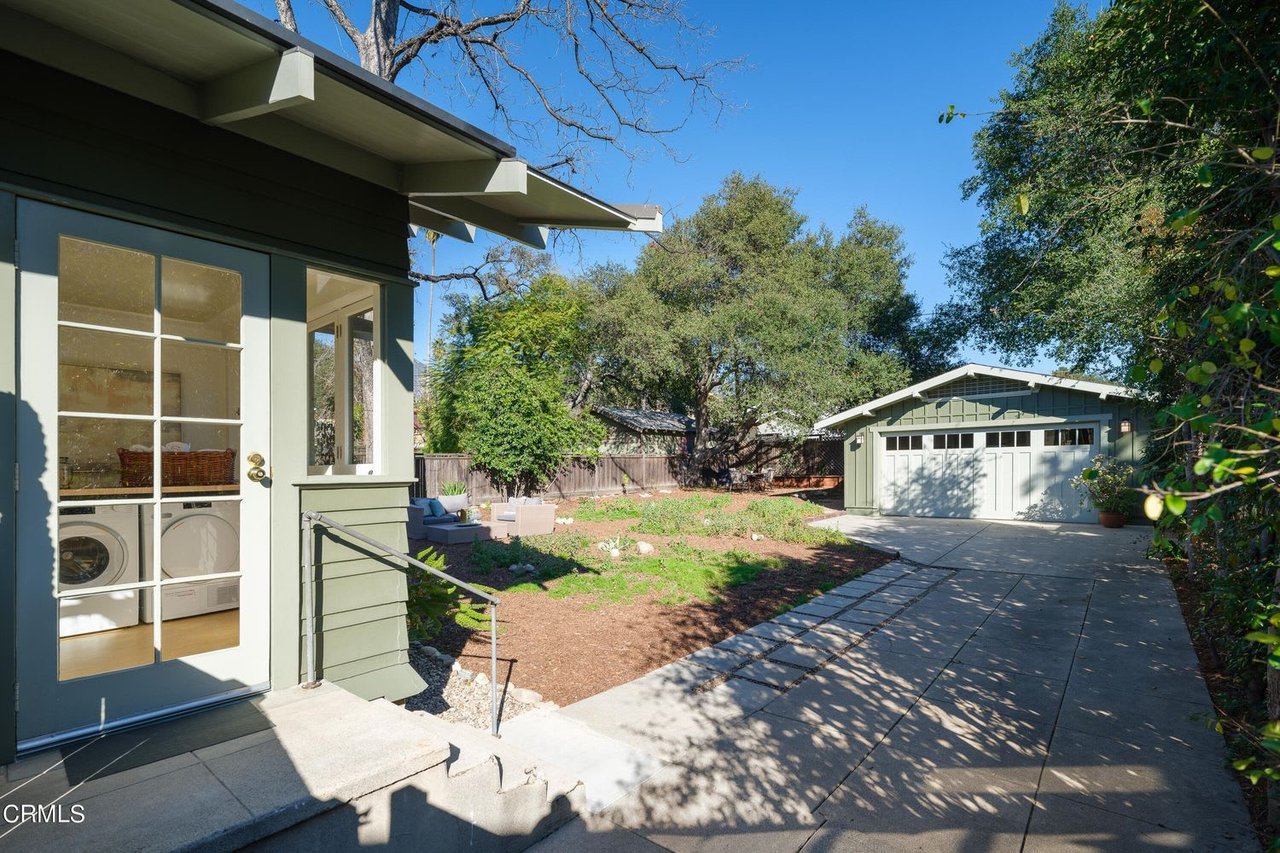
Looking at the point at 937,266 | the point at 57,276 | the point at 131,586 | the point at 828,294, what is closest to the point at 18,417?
the point at 57,276

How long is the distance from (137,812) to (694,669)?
3294mm

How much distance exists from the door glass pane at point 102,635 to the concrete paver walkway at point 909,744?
6.06 ft

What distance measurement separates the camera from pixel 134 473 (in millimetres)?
3020

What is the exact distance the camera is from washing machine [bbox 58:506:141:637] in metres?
2.80

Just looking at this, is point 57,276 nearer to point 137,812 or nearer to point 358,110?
point 358,110

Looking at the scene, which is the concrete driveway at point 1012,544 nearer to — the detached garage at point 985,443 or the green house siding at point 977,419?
the detached garage at point 985,443

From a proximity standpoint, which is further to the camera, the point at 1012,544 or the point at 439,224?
the point at 1012,544

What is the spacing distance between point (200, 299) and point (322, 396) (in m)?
1.32

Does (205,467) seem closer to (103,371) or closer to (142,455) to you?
(142,455)

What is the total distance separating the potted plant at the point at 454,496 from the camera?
11.6 m

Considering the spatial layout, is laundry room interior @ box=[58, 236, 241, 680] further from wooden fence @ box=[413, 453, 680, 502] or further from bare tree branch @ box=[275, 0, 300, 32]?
wooden fence @ box=[413, 453, 680, 502]

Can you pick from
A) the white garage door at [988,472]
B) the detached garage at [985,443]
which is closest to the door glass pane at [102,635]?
the detached garage at [985,443]

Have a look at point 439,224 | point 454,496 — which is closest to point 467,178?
point 439,224

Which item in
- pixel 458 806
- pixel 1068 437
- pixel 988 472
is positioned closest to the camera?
pixel 458 806
